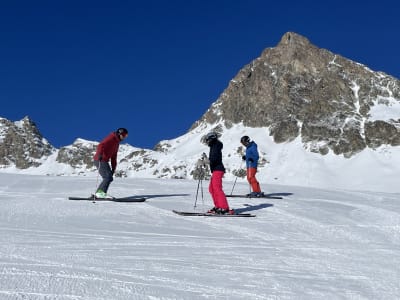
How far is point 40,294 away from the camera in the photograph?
4406 millimetres

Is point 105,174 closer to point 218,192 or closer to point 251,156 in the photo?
point 218,192

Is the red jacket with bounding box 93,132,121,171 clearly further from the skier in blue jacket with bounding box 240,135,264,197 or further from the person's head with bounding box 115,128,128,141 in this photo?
the skier in blue jacket with bounding box 240,135,264,197

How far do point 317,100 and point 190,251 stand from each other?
170m

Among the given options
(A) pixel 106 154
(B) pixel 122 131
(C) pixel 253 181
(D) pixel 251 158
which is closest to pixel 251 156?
(D) pixel 251 158

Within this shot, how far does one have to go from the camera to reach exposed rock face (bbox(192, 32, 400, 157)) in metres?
152

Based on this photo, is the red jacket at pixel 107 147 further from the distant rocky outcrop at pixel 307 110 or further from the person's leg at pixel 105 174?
the distant rocky outcrop at pixel 307 110

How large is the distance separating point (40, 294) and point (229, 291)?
170cm

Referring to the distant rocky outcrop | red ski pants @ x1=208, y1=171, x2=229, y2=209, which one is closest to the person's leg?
red ski pants @ x1=208, y1=171, x2=229, y2=209

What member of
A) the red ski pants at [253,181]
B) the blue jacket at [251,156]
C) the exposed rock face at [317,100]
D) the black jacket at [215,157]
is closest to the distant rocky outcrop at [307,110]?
the exposed rock face at [317,100]

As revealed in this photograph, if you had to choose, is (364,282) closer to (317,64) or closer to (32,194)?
(32,194)

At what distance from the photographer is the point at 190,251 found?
7.01m

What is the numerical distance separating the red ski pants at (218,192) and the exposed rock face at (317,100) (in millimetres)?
140622

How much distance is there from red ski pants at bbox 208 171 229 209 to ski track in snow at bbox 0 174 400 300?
2.16ft

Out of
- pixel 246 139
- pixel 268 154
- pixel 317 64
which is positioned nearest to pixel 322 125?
pixel 268 154
